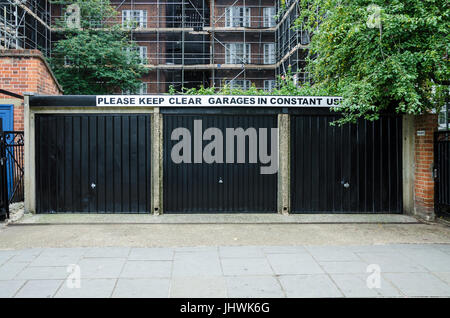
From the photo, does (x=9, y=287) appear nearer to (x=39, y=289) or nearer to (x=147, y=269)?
(x=39, y=289)

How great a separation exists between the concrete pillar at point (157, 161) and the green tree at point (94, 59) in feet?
46.6

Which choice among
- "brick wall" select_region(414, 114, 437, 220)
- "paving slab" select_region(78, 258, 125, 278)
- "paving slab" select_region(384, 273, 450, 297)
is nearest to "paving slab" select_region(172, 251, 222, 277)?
"paving slab" select_region(78, 258, 125, 278)

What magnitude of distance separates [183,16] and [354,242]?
28066mm

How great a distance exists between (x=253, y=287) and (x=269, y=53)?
30.3 m

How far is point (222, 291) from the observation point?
4305 millimetres

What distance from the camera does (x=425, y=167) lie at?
8.31 meters

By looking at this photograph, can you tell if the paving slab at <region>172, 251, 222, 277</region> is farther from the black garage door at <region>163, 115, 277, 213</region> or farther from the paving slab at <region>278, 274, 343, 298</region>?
the black garage door at <region>163, 115, 277, 213</region>

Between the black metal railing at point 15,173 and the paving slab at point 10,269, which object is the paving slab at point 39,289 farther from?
the black metal railing at point 15,173

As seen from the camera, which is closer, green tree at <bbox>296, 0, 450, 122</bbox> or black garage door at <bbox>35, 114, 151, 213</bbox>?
green tree at <bbox>296, 0, 450, 122</bbox>

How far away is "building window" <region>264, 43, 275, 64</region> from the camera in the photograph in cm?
3238

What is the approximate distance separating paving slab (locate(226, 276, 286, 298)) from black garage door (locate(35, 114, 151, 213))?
177 inches

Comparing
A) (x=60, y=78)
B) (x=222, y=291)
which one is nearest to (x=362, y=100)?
(x=222, y=291)

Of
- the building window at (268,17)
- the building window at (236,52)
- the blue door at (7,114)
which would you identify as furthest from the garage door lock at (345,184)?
the building window at (268,17)

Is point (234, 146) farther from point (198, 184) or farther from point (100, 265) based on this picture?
point (100, 265)
